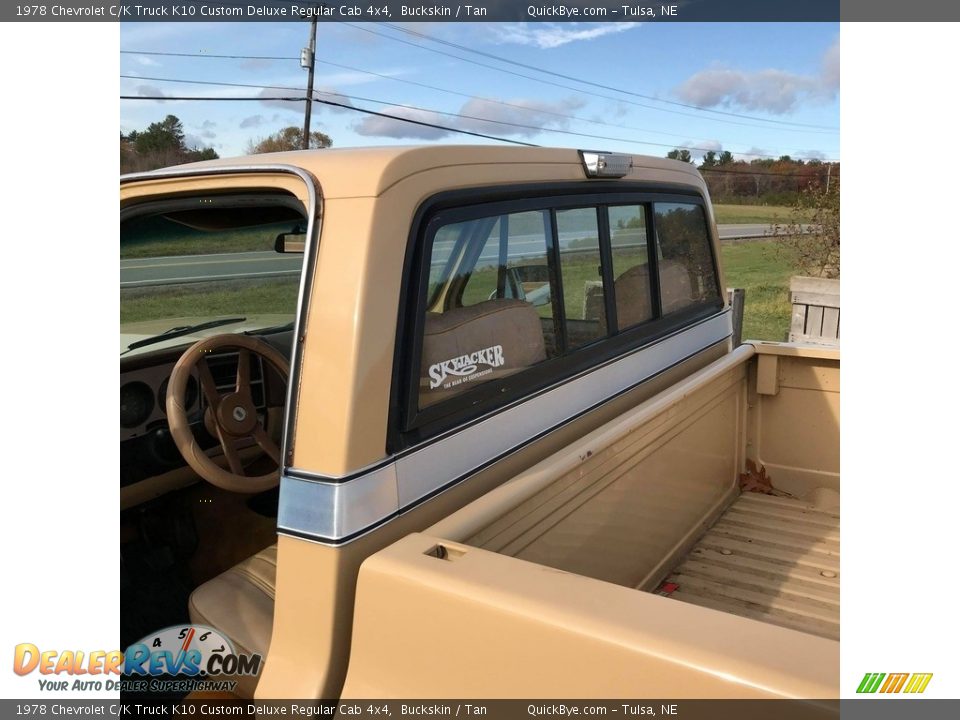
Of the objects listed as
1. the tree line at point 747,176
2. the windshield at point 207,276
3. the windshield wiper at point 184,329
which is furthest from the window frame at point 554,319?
the tree line at point 747,176

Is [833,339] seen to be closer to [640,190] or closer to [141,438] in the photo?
[640,190]

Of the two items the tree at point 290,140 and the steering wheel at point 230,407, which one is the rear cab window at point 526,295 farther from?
the tree at point 290,140

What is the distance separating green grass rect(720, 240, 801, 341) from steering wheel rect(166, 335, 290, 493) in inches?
333

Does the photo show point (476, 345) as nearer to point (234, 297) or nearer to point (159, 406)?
point (234, 297)

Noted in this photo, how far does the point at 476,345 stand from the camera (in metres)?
2.31

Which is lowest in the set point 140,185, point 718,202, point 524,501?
point 524,501

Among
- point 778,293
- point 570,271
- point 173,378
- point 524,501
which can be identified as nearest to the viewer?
point 524,501

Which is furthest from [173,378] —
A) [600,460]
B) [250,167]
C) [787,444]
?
[787,444]

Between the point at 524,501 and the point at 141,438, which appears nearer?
the point at 524,501

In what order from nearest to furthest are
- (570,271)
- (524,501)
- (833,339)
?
(524,501)
(570,271)
(833,339)

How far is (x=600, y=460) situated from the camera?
2.62 metres

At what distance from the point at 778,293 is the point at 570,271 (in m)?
14.9

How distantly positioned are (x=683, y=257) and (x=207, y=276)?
2.21 meters
